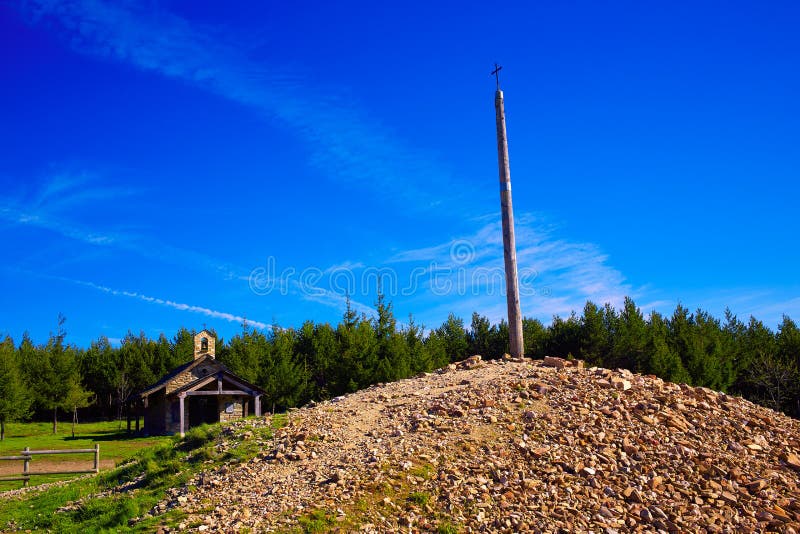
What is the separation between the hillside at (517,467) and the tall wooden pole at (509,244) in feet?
11.0

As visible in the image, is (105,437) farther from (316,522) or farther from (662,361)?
(316,522)

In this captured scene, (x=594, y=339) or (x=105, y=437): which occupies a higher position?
(x=594, y=339)

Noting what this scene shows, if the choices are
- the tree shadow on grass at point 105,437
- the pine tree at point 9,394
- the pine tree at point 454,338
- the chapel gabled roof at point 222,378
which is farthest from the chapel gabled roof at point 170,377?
the pine tree at point 454,338

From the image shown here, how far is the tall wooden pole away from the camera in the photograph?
17344 millimetres

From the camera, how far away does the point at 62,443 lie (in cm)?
4031

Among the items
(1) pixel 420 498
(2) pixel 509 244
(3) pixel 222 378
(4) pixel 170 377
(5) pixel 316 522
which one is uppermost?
(2) pixel 509 244

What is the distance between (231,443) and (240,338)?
155 feet

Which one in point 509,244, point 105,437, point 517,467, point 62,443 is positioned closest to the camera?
point 517,467

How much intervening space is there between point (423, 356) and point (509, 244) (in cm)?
2619

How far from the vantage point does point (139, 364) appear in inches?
2299

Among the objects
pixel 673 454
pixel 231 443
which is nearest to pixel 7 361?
pixel 231 443

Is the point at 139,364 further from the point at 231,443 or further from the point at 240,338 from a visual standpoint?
the point at 231,443

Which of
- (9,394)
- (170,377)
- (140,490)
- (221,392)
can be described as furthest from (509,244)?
(9,394)

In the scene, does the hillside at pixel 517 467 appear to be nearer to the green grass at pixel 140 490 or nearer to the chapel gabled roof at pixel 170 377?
the green grass at pixel 140 490
